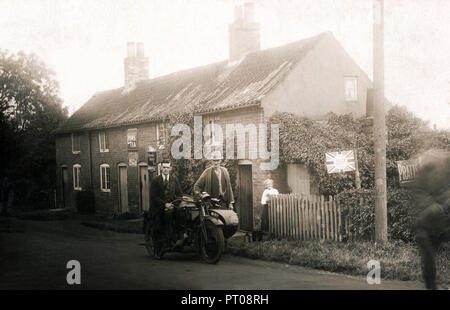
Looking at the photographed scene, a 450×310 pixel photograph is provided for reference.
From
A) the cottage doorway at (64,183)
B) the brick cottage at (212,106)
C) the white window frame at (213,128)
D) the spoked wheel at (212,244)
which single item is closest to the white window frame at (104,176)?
the brick cottage at (212,106)

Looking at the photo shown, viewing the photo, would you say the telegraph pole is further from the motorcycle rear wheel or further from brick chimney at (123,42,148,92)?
brick chimney at (123,42,148,92)

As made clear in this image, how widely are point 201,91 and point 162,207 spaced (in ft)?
41.7

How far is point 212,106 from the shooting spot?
19.7 metres

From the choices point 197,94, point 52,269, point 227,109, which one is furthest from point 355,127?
point 52,269

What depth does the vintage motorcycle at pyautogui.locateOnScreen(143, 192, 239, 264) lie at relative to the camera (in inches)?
409

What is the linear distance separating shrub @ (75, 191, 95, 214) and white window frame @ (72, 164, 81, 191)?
239cm

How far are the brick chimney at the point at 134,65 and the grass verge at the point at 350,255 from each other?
22489mm

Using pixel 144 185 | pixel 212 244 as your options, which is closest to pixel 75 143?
pixel 144 185

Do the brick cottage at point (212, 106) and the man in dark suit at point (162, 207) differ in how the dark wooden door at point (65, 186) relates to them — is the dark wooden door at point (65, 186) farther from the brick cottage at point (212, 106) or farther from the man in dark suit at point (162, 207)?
the man in dark suit at point (162, 207)

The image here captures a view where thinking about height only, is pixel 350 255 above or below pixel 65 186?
above

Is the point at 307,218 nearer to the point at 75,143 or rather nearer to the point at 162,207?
the point at 162,207

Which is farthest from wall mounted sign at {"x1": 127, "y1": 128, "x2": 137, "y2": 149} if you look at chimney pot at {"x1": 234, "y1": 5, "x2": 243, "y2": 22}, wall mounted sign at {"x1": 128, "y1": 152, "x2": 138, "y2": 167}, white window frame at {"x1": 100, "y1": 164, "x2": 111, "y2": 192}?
chimney pot at {"x1": 234, "y1": 5, "x2": 243, "y2": 22}

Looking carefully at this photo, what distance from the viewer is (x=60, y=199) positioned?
36.1 meters
